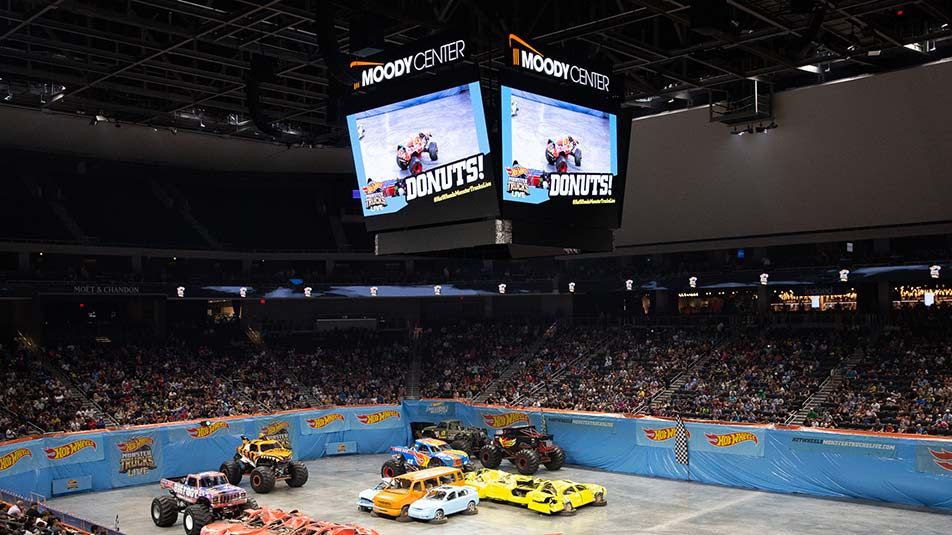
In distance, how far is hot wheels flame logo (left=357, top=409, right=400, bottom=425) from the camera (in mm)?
45525

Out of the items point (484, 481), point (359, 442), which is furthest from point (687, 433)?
point (359, 442)

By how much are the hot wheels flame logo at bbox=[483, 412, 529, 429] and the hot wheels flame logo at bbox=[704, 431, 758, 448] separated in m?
9.37

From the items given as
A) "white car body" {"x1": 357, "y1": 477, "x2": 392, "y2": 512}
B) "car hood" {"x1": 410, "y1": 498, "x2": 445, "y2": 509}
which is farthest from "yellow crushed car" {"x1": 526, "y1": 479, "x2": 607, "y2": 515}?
"white car body" {"x1": 357, "y1": 477, "x2": 392, "y2": 512}

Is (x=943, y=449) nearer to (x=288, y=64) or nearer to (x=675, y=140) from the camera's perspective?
(x=675, y=140)

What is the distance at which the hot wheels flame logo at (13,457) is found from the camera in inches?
1244

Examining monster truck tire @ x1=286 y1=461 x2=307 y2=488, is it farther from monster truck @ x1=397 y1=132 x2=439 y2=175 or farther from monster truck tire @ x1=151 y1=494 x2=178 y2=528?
monster truck @ x1=397 y1=132 x2=439 y2=175

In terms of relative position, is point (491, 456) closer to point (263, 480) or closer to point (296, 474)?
point (296, 474)

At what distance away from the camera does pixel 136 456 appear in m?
37.5

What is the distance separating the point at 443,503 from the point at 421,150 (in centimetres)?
1461

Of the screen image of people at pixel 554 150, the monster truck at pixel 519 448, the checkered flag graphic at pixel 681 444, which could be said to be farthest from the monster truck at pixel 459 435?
the screen image of people at pixel 554 150

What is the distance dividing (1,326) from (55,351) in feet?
13.1

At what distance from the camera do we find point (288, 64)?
110 feet

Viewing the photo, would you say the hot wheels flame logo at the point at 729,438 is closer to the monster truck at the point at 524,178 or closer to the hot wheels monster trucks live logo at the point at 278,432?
the hot wheels monster trucks live logo at the point at 278,432

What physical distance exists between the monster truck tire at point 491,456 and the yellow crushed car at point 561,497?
692cm
